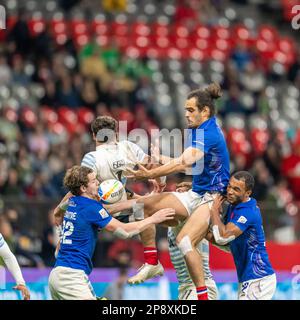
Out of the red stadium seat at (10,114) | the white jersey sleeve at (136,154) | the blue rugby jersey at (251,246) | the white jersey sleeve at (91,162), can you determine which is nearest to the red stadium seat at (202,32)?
the red stadium seat at (10,114)

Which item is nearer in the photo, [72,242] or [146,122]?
[72,242]

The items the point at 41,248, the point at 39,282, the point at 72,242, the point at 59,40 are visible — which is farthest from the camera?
the point at 59,40

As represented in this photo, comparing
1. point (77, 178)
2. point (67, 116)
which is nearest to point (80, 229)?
point (77, 178)

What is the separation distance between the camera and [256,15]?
2948 centimetres

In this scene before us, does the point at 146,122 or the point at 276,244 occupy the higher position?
the point at 146,122

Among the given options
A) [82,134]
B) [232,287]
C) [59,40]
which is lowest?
[232,287]

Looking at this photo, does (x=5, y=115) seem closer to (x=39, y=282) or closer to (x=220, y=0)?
(x=39, y=282)

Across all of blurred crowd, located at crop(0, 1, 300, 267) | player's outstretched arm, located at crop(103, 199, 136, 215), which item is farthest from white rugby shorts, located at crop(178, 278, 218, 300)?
blurred crowd, located at crop(0, 1, 300, 267)

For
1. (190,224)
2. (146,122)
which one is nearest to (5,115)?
(146,122)

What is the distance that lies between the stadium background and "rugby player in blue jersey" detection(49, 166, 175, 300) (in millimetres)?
3555

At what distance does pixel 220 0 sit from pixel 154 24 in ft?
10.2

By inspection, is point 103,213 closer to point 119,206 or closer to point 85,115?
point 119,206

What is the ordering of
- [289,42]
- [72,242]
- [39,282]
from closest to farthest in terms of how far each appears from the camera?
1. [72,242]
2. [39,282]
3. [289,42]

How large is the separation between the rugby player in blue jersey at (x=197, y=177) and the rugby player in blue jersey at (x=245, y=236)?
154mm
